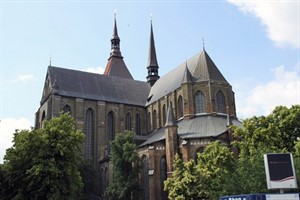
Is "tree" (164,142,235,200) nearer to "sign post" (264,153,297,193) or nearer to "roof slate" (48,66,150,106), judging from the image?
"sign post" (264,153,297,193)

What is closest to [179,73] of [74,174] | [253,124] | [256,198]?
[253,124]

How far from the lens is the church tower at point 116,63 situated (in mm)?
69062

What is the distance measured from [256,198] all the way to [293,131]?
1388 centimetres

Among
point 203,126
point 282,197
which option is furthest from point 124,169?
point 282,197

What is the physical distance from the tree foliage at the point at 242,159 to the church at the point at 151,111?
7.27 meters

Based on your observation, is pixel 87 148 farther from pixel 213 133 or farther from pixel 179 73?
pixel 213 133

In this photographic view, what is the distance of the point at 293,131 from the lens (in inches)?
1134

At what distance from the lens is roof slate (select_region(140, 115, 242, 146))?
3934 cm

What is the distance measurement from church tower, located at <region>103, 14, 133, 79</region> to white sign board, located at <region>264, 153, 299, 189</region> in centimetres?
5190

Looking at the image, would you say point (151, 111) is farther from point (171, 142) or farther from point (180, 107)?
point (171, 142)

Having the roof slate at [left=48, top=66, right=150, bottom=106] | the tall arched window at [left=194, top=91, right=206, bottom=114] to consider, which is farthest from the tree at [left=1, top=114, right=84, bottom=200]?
the roof slate at [left=48, top=66, right=150, bottom=106]

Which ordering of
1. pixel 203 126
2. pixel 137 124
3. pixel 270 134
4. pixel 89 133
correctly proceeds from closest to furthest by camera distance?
1. pixel 270 134
2. pixel 203 126
3. pixel 89 133
4. pixel 137 124

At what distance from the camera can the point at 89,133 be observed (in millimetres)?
52000

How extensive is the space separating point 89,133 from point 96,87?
25.1 ft
